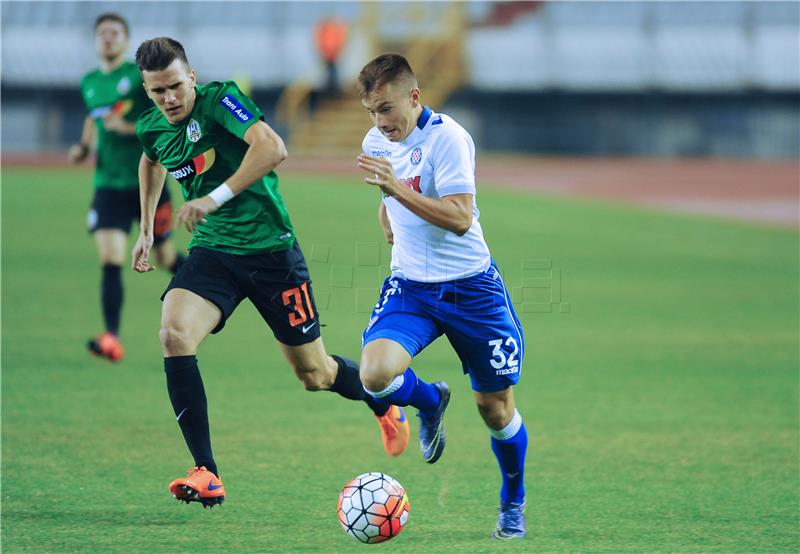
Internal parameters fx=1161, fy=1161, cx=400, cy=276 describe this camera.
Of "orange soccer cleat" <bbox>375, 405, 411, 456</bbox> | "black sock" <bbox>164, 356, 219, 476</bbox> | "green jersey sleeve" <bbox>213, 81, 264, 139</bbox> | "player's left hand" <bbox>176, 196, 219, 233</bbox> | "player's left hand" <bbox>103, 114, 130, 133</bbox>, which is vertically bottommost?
→ "orange soccer cleat" <bbox>375, 405, 411, 456</bbox>

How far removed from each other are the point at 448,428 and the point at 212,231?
2565 millimetres

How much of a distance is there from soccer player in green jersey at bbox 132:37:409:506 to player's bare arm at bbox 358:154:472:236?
30.2 inches

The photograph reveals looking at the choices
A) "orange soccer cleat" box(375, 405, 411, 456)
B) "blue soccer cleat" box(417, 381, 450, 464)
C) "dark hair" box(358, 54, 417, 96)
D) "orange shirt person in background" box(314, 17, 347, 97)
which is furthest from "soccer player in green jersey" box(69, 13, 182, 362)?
"orange shirt person in background" box(314, 17, 347, 97)

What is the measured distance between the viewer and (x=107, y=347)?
9.88 metres

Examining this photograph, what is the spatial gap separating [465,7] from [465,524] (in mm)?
40126

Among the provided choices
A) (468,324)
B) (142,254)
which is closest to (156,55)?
(142,254)

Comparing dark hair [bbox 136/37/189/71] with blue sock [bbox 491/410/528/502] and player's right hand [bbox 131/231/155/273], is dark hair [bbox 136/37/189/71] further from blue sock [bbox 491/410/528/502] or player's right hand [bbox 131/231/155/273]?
blue sock [bbox 491/410/528/502]

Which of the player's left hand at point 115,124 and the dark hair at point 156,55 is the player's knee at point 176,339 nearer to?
the dark hair at point 156,55

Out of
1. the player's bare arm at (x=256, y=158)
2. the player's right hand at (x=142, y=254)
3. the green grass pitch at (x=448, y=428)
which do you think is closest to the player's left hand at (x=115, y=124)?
the green grass pitch at (x=448, y=428)

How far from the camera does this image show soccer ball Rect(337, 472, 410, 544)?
528cm

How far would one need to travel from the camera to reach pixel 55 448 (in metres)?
7.12

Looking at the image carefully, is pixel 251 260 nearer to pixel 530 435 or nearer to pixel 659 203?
pixel 530 435

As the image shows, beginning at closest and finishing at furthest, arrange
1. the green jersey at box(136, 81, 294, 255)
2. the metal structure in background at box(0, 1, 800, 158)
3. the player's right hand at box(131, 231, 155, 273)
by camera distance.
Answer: the green jersey at box(136, 81, 294, 255) → the player's right hand at box(131, 231, 155, 273) → the metal structure in background at box(0, 1, 800, 158)

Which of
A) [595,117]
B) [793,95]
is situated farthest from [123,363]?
[793,95]
